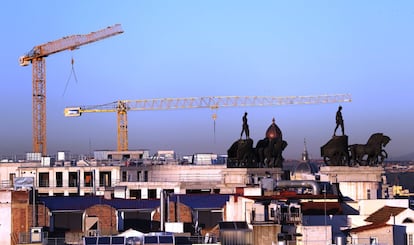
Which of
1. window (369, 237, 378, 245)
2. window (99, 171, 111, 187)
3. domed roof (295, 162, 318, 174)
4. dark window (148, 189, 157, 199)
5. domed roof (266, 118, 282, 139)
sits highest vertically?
domed roof (266, 118, 282, 139)

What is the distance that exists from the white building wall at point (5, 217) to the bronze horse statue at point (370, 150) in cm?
3649

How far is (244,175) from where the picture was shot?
126m

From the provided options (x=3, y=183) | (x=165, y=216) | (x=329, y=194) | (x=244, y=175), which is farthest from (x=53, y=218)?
(x=3, y=183)

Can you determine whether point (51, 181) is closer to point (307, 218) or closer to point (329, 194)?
point (329, 194)

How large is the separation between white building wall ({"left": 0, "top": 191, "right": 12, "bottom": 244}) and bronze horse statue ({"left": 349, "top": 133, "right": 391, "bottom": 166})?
36490mm

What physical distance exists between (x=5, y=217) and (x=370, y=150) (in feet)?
127

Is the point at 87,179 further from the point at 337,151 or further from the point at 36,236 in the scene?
the point at 36,236

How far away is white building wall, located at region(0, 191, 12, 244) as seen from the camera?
305ft

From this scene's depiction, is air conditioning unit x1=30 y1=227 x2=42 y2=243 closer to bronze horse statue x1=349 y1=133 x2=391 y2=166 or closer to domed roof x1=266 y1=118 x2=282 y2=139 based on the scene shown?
bronze horse statue x1=349 y1=133 x2=391 y2=166

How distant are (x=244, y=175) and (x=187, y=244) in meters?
52.7

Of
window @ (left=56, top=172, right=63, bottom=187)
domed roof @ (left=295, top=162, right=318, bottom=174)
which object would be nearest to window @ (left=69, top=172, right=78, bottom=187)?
window @ (left=56, top=172, right=63, bottom=187)

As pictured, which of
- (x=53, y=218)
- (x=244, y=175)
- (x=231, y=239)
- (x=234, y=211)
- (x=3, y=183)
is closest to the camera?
(x=231, y=239)

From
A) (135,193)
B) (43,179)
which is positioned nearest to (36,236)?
(135,193)

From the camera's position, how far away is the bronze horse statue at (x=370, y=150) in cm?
11056
